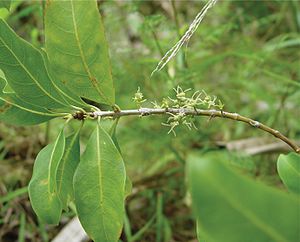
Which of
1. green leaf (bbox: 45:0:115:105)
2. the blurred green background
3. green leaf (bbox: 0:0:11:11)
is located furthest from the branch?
the blurred green background

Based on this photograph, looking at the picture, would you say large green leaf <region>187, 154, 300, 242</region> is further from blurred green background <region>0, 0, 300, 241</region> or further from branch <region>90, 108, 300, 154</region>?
blurred green background <region>0, 0, 300, 241</region>

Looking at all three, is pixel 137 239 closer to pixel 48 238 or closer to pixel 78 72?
pixel 48 238

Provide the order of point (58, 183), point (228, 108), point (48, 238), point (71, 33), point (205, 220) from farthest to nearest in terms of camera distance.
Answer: point (228, 108) < point (48, 238) < point (58, 183) < point (71, 33) < point (205, 220)

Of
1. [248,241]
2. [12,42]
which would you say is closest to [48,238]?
[12,42]

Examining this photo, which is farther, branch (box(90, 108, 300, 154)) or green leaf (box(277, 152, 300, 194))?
branch (box(90, 108, 300, 154))

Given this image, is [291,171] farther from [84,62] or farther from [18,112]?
[18,112]

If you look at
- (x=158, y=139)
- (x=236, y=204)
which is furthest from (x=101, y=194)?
(x=158, y=139)
